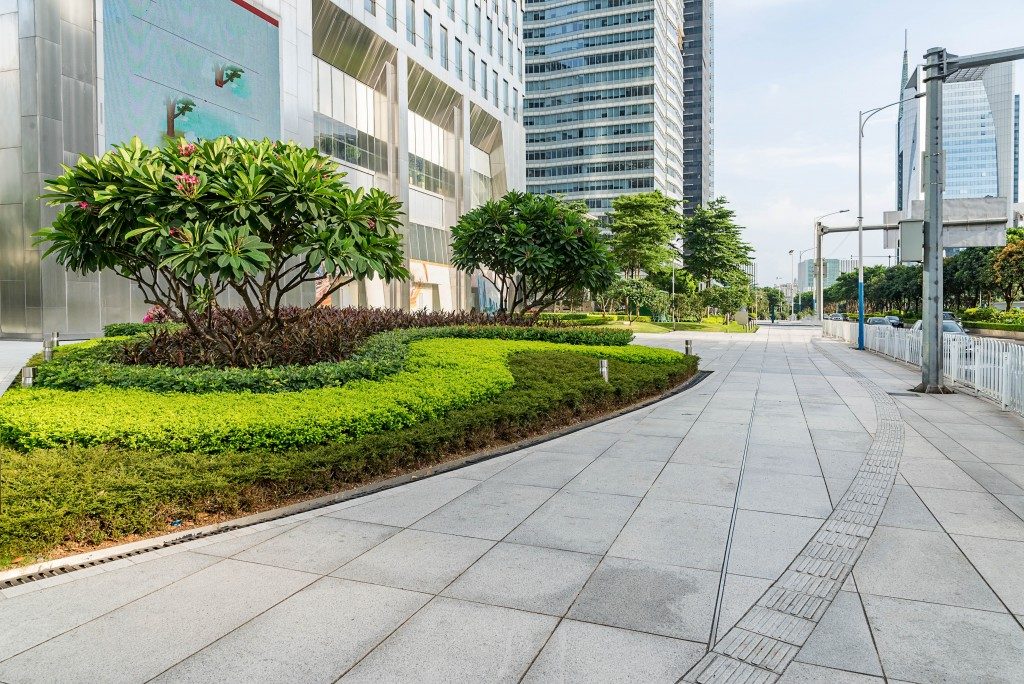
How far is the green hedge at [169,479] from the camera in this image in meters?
4.95

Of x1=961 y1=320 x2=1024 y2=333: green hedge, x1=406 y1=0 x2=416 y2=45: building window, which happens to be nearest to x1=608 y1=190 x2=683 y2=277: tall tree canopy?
x1=961 y1=320 x2=1024 y2=333: green hedge

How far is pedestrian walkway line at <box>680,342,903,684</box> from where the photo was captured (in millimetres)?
3471

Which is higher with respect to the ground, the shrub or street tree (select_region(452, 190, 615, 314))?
street tree (select_region(452, 190, 615, 314))

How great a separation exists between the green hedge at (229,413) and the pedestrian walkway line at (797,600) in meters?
4.43

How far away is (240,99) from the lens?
28000 mm

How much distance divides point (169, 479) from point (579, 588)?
3.55 metres

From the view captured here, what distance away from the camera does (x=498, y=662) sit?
349 centimetres

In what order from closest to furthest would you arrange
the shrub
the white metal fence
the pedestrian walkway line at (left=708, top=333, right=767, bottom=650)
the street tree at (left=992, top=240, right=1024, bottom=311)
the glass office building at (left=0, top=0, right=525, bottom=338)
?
the pedestrian walkway line at (left=708, top=333, right=767, bottom=650) < the white metal fence < the shrub < the glass office building at (left=0, top=0, right=525, bottom=338) < the street tree at (left=992, top=240, right=1024, bottom=311)

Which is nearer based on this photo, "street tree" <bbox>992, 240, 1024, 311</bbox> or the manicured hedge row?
the manicured hedge row

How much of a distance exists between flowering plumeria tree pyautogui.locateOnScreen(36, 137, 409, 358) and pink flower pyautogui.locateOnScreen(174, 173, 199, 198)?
0.05 feet

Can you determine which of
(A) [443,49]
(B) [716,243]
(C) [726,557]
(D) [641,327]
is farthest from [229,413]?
(B) [716,243]

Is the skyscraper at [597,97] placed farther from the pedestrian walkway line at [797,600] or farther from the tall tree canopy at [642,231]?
the pedestrian walkway line at [797,600]

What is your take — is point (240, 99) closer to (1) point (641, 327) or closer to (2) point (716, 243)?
(1) point (641, 327)

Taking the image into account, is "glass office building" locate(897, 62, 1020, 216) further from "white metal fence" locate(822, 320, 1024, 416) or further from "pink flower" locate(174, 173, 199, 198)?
"pink flower" locate(174, 173, 199, 198)
